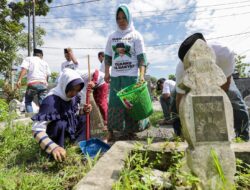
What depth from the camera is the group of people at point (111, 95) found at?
2.79 m

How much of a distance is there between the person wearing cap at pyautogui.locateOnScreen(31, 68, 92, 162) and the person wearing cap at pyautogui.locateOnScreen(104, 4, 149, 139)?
0.57 metres

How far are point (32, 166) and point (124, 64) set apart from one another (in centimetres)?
177

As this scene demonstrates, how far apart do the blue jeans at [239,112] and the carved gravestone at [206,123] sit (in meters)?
1.52

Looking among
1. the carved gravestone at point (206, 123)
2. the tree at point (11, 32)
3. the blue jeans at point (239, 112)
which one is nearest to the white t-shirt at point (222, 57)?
the blue jeans at point (239, 112)

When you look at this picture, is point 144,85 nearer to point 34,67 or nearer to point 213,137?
point 213,137

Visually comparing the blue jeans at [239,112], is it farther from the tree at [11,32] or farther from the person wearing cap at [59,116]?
the tree at [11,32]

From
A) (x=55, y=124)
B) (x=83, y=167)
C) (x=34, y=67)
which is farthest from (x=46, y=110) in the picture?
(x=34, y=67)

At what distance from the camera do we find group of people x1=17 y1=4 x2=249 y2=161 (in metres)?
2.79

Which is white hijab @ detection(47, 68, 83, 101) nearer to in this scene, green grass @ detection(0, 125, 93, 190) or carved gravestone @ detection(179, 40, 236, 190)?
green grass @ detection(0, 125, 93, 190)

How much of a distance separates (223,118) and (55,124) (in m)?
1.95

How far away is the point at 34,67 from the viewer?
6.18m

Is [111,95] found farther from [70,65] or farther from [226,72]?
[70,65]

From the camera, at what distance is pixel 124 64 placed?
370 cm

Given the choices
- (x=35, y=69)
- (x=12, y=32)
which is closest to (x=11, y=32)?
(x=12, y=32)
